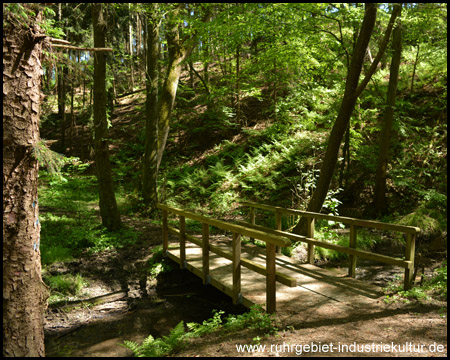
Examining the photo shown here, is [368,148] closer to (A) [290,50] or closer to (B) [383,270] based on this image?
(A) [290,50]

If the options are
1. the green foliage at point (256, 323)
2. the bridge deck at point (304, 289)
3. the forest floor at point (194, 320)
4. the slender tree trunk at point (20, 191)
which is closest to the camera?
the slender tree trunk at point (20, 191)

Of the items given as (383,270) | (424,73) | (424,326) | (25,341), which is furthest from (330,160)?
(424,73)

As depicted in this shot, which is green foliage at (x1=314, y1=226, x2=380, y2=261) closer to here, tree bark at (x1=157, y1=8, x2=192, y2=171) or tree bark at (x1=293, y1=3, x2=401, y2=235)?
tree bark at (x1=293, y1=3, x2=401, y2=235)

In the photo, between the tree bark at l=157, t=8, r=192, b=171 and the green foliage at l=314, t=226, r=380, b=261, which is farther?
the tree bark at l=157, t=8, r=192, b=171

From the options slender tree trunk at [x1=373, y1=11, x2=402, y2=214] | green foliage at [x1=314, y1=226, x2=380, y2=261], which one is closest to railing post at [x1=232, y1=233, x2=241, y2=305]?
green foliage at [x1=314, y1=226, x2=380, y2=261]

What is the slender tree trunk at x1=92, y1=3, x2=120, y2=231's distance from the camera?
9531 millimetres

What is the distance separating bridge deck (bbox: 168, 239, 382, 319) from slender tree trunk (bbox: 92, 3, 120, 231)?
3.28 metres

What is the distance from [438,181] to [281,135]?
6.82m

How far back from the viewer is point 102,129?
970 cm

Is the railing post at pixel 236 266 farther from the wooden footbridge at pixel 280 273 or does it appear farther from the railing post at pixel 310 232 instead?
the railing post at pixel 310 232

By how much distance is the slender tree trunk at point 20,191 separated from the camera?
145 inches

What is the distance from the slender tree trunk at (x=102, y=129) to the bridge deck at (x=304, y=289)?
328cm

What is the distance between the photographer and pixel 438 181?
38.9 feet

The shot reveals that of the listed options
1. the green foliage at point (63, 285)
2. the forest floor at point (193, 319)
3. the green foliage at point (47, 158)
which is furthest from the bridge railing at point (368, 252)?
the green foliage at point (47, 158)
